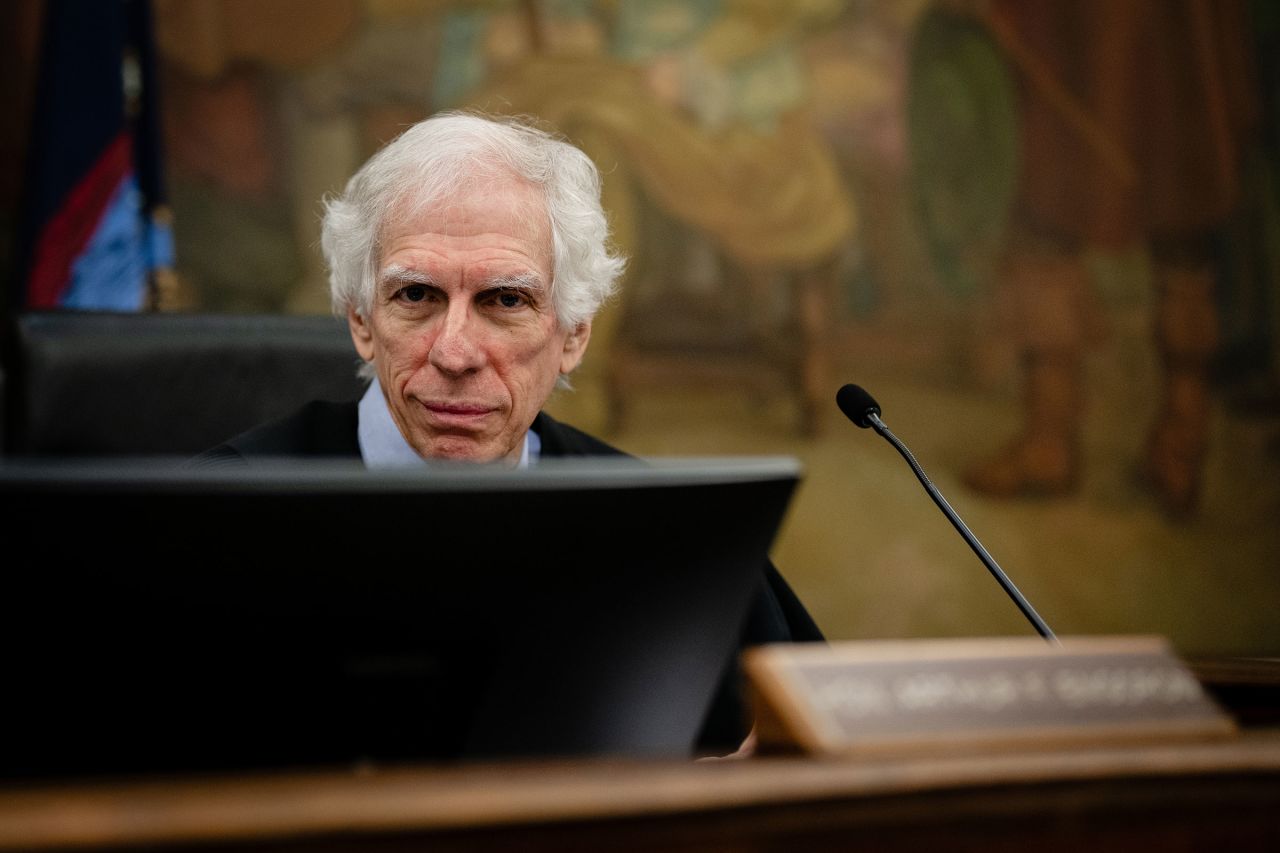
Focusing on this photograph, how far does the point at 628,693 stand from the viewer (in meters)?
0.93

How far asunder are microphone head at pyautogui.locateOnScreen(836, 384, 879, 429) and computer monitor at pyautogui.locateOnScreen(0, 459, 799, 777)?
903mm

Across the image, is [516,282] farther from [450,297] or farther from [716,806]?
[716,806]

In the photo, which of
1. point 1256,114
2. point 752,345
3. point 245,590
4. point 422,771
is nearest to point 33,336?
point 245,590

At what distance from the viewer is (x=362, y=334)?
212cm

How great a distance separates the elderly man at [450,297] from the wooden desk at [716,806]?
114 centimetres

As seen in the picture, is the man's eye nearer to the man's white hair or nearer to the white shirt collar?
the man's white hair

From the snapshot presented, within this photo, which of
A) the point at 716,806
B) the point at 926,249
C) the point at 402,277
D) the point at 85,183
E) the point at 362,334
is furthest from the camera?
the point at 926,249

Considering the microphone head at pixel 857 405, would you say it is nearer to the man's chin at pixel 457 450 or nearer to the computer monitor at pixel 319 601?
the man's chin at pixel 457 450

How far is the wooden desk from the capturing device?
2.03ft

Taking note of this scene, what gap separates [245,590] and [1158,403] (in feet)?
17.3

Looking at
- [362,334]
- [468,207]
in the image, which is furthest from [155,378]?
[468,207]

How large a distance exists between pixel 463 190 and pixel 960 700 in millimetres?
1412

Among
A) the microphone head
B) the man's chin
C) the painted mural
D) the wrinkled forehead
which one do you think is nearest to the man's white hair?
the wrinkled forehead

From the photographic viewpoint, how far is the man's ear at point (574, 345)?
2.23 m
